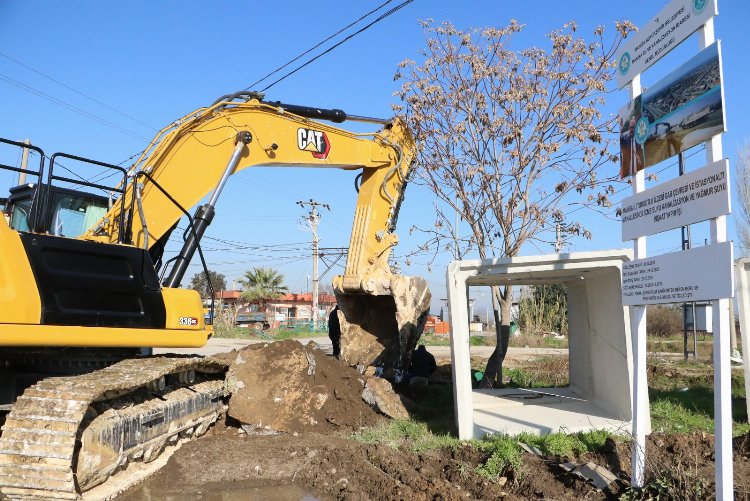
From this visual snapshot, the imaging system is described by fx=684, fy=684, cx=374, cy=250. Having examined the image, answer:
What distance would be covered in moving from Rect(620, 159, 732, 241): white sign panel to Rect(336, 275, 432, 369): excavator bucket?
4234 millimetres

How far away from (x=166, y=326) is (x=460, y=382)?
3267 mm

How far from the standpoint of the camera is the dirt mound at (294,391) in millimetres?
8414

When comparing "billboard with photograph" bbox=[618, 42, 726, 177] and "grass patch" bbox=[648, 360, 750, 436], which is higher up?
"billboard with photograph" bbox=[618, 42, 726, 177]

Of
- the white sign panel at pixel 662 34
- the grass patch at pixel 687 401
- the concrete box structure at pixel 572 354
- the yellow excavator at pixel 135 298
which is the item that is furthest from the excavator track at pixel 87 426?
the grass patch at pixel 687 401

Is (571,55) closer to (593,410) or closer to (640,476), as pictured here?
(593,410)

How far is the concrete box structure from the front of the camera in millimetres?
7805

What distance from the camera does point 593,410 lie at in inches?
362

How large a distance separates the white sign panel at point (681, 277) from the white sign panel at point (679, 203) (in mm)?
241

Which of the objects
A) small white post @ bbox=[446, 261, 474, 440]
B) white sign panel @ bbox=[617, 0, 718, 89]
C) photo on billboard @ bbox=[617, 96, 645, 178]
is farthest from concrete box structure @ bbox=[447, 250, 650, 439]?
white sign panel @ bbox=[617, 0, 718, 89]

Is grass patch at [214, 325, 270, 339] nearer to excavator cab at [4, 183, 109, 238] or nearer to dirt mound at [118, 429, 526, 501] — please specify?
dirt mound at [118, 429, 526, 501]

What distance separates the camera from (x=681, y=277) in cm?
507

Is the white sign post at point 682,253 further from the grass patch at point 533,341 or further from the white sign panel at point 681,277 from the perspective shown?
the grass patch at point 533,341

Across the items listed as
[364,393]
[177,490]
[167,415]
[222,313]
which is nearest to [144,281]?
[167,415]

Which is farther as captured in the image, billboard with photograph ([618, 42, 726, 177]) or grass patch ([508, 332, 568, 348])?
grass patch ([508, 332, 568, 348])
